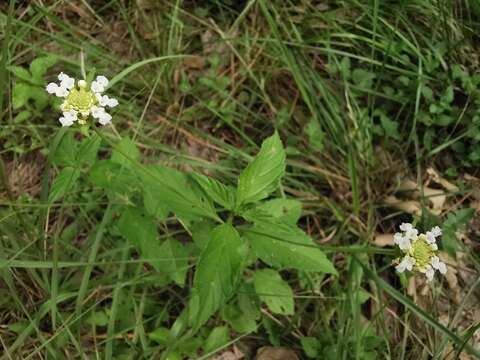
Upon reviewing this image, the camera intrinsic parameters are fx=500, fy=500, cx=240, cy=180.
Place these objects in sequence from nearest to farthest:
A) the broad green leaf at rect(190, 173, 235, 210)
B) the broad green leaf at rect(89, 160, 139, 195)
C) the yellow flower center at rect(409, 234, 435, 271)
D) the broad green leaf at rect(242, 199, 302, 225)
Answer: the yellow flower center at rect(409, 234, 435, 271), the broad green leaf at rect(190, 173, 235, 210), the broad green leaf at rect(89, 160, 139, 195), the broad green leaf at rect(242, 199, 302, 225)

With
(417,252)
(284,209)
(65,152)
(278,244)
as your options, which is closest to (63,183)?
(65,152)

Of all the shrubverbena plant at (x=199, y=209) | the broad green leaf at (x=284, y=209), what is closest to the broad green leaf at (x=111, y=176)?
the shrubverbena plant at (x=199, y=209)

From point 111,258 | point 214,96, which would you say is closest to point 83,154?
point 111,258

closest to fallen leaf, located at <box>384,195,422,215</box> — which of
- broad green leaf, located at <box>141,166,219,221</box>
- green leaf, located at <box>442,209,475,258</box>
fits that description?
green leaf, located at <box>442,209,475,258</box>

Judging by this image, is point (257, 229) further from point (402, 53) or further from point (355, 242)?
point (402, 53)

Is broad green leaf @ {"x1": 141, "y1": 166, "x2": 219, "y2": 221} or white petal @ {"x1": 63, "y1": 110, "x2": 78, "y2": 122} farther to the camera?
broad green leaf @ {"x1": 141, "y1": 166, "x2": 219, "y2": 221}

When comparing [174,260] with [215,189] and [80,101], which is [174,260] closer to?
[215,189]

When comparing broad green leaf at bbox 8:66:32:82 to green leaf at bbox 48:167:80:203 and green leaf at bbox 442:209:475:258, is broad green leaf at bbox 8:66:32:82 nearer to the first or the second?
green leaf at bbox 48:167:80:203
